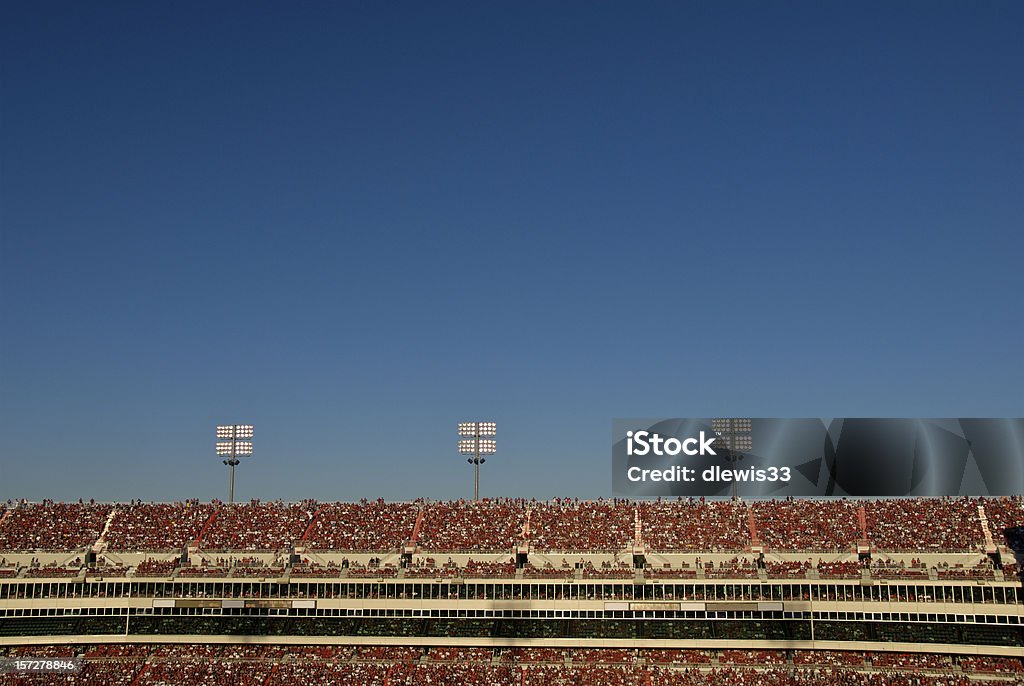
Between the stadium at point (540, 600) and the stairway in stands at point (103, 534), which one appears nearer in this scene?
the stadium at point (540, 600)

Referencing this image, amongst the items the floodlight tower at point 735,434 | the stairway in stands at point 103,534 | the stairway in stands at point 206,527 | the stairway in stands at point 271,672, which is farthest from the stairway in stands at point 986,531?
the stairway in stands at point 103,534

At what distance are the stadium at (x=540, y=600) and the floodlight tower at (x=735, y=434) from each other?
20.3 ft

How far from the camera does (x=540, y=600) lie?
61719 mm

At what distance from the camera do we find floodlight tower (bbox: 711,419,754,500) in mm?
74125

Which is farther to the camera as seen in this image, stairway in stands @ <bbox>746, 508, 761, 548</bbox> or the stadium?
stairway in stands @ <bbox>746, 508, 761, 548</bbox>

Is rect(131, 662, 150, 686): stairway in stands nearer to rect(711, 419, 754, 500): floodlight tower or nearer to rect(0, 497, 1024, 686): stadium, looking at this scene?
rect(0, 497, 1024, 686): stadium

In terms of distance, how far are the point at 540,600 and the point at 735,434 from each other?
21.6 metres

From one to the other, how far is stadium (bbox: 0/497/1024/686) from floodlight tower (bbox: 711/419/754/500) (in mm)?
6183

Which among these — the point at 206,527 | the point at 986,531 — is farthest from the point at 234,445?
the point at 986,531

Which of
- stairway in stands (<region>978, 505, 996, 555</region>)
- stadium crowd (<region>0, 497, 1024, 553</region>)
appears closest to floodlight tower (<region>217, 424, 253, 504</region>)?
stadium crowd (<region>0, 497, 1024, 553</region>)

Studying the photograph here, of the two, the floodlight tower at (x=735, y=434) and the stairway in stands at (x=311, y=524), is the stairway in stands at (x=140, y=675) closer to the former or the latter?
the stairway in stands at (x=311, y=524)

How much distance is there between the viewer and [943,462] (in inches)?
2918

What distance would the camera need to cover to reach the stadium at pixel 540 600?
2314 inches

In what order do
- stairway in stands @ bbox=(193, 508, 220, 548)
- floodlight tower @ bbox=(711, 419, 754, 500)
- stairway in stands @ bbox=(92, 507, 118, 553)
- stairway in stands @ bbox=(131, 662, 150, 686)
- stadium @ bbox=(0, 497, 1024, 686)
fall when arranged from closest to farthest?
stadium @ bbox=(0, 497, 1024, 686), stairway in stands @ bbox=(131, 662, 150, 686), stairway in stands @ bbox=(92, 507, 118, 553), stairway in stands @ bbox=(193, 508, 220, 548), floodlight tower @ bbox=(711, 419, 754, 500)
